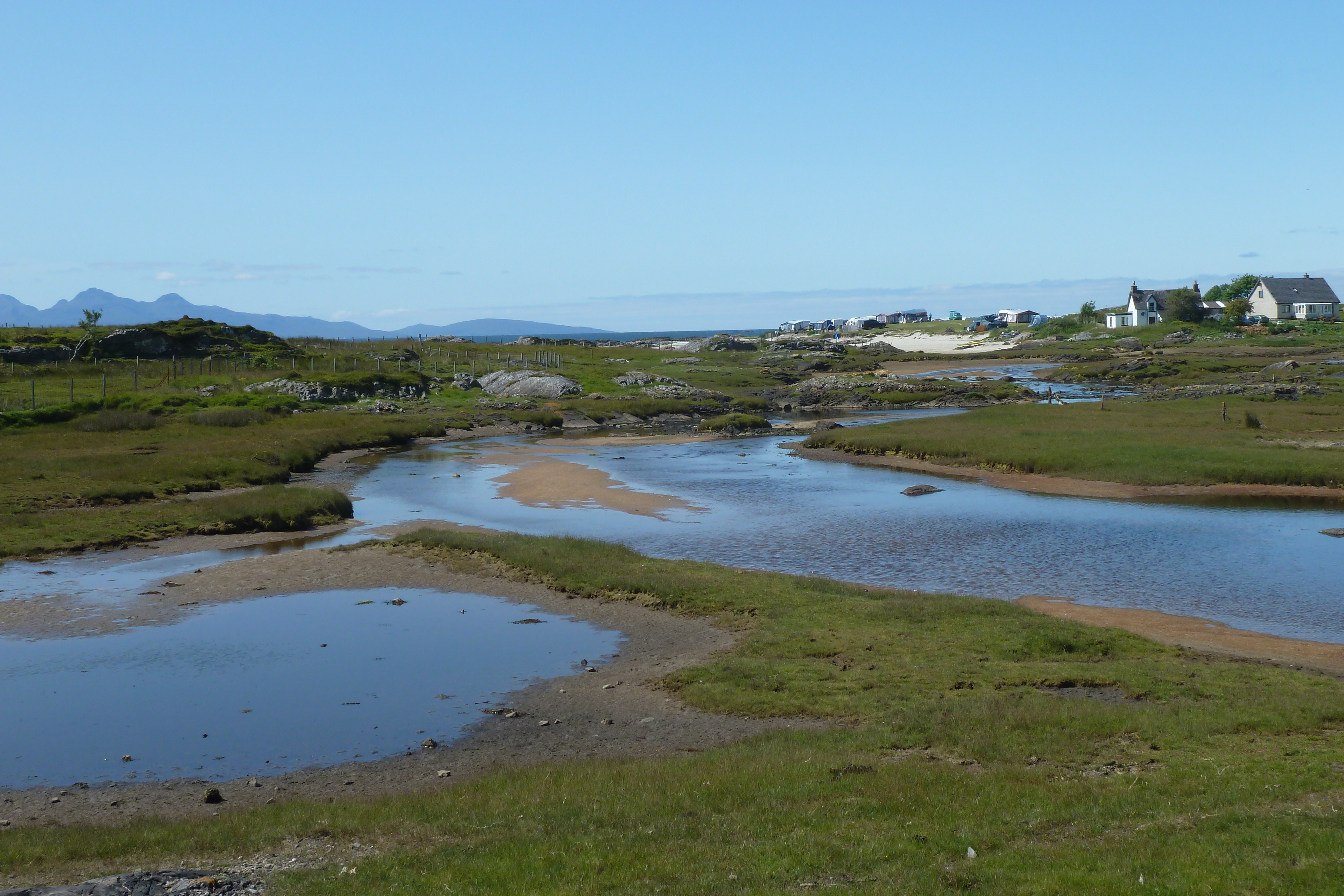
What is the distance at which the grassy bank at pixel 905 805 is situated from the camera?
1165 centimetres

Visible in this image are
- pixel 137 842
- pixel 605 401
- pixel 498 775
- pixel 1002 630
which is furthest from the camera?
pixel 605 401

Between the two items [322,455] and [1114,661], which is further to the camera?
[322,455]

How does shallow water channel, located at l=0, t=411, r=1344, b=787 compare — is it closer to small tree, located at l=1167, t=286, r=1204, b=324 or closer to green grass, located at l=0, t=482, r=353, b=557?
green grass, located at l=0, t=482, r=353, b=557

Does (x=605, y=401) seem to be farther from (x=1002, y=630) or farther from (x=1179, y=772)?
(x=1179, y=772)

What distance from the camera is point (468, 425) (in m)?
97.8

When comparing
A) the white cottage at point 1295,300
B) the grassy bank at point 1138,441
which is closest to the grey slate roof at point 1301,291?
the white cottage at point 1295,300

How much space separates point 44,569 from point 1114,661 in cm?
3601

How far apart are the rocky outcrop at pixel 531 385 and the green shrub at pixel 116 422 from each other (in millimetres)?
44599

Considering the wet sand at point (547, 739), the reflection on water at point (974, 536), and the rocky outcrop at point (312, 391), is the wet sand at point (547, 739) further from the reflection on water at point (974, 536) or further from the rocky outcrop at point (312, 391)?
the rocky outcrop at point (312, 391)

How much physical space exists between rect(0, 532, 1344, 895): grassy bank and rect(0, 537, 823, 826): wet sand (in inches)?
34.8

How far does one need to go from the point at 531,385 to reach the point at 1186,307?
139654 millimetres

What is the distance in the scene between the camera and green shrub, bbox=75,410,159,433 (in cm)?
7150

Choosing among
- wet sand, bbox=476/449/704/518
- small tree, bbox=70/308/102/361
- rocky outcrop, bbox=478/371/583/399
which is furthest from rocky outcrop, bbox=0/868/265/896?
small tree, bbox=70/308/102/361

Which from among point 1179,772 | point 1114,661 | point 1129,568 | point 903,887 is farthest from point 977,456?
point 903,887
